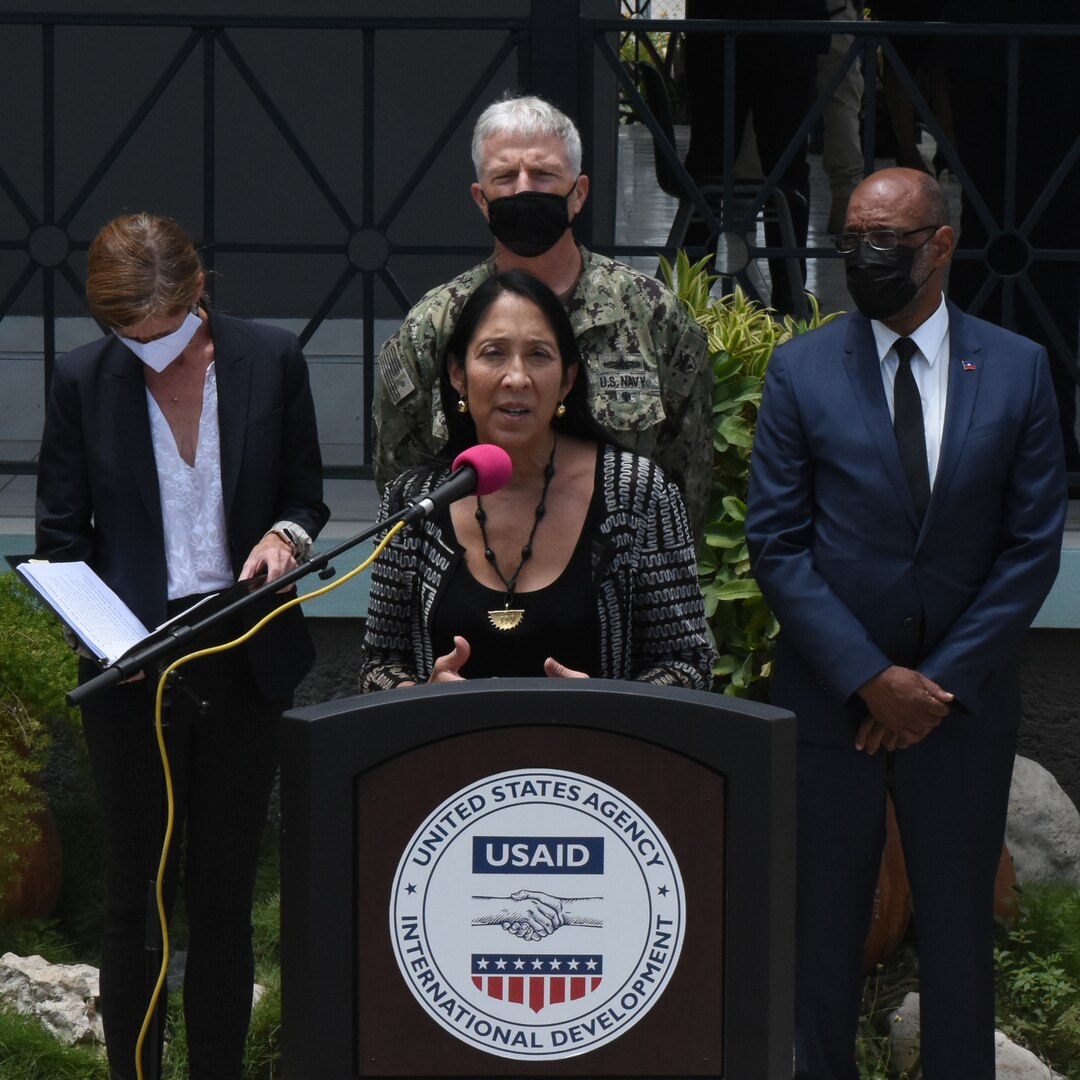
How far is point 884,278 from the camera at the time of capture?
13.0 ft

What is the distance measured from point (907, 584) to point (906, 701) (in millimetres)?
242

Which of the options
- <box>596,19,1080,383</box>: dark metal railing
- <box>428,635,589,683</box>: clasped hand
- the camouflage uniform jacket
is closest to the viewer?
<box>428,635,589,683</box>: clasped hand

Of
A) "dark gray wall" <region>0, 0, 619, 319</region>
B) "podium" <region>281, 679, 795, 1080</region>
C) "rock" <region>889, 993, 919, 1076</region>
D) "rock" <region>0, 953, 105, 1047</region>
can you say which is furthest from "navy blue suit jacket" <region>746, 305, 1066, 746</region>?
"dark gray wall" <region>0, 0, 619, 319</region>

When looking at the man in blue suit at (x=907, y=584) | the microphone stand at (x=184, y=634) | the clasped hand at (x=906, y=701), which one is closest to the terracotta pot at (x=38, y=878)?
the man in blue suit at (x=907, y=584)

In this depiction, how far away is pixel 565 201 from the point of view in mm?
4051

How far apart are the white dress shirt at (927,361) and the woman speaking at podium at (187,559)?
4.03ft

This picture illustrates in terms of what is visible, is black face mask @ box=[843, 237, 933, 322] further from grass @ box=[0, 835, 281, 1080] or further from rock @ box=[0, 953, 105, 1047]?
rock @ box=[0, 953, 105, 1047]

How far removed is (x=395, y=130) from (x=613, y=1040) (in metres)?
6.18

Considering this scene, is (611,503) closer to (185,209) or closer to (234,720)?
(234,720)

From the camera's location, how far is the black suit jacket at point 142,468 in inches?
153

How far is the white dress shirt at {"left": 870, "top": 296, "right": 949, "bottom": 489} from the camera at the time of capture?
13.2ft

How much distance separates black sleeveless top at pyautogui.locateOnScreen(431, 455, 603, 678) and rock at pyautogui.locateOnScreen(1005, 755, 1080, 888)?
2.59 meters

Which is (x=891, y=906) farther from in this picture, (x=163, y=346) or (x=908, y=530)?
(x=163, y=346)

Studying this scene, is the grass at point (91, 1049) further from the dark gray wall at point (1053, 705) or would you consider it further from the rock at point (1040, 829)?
the dark gray wall at point (1053, 705)
